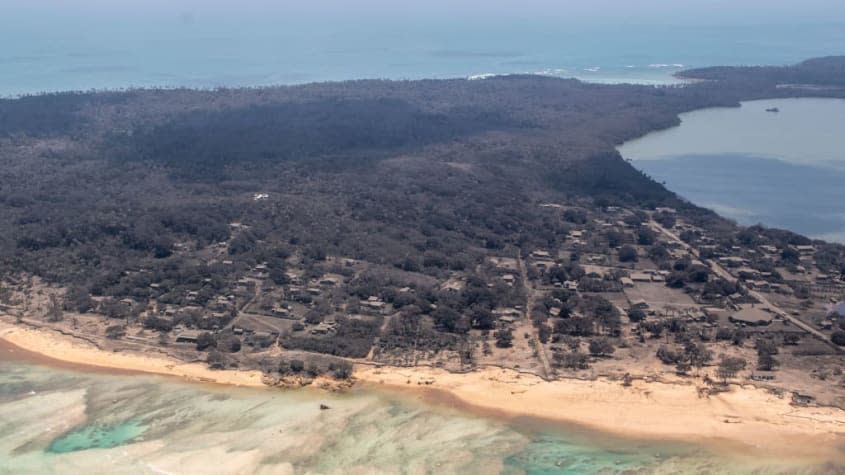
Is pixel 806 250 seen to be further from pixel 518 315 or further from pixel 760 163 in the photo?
pixel 760 163

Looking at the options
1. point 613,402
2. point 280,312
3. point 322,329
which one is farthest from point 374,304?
point 613,402

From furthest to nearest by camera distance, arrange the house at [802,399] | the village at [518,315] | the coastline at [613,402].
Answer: the village at [518,315]
the house at [802,399]
the coastline at [613,402]

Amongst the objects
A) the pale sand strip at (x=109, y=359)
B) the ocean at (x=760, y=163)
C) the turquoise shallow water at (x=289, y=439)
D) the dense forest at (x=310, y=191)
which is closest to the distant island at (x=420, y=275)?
the pale sand strip at (x=109, y=359)

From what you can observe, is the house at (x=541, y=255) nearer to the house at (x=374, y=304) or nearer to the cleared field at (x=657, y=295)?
the cleared field at (x=657, y=295)

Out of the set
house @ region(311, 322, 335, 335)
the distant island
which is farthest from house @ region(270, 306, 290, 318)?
house @ region(311, 322, 335, 335)

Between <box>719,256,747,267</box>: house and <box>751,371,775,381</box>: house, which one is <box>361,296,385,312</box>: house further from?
<box>719,256,747,267</box>: house
